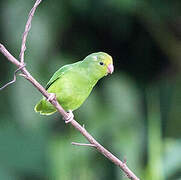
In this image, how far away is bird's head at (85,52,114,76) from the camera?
2.45 metres

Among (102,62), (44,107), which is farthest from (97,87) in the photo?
(102,62)

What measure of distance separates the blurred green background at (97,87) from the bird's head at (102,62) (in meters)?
1.36

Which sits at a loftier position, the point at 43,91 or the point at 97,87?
the point at 97,87

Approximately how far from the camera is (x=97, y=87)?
4.41 meters

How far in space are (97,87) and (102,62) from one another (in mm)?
1911

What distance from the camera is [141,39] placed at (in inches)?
181

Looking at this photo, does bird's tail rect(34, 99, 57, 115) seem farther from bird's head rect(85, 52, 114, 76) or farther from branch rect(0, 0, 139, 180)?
branch rect(0, 0, 139, 180)

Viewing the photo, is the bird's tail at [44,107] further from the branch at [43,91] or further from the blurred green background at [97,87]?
the blurred green background at [97,87]

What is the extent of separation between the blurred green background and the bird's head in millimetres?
1360

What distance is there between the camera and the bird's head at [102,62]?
2.45m

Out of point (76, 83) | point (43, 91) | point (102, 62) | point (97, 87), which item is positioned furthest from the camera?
point (97, 87)

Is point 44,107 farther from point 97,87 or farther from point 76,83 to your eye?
point 97,87

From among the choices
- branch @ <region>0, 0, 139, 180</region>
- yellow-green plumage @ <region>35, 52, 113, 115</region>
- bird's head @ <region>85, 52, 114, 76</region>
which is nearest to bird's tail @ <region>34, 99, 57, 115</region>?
yellow-green plumage @ <region>35, 52, 113, 115</region>

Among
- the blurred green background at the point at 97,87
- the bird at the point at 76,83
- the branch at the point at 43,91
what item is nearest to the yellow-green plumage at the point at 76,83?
the bird at the point at 76,83
